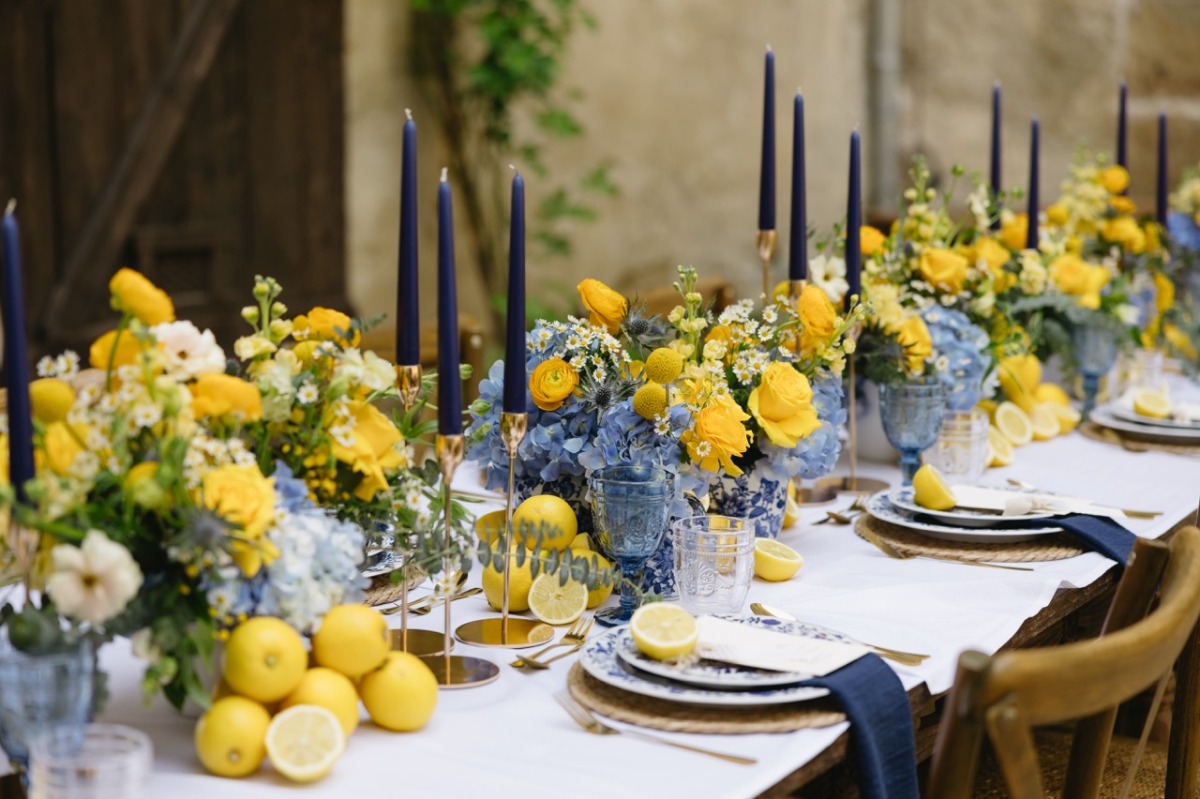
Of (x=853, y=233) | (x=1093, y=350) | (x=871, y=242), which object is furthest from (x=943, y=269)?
(x=1093, y=350)

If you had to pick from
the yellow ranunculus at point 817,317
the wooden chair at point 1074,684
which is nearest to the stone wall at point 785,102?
the yellow ranunculus at point 817,317

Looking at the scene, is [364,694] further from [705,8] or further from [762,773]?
[705,8]

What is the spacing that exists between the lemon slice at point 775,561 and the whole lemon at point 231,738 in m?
0.71

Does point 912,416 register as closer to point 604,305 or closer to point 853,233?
point 853,233

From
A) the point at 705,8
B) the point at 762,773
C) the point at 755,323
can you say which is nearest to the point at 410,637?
the point at 762,773

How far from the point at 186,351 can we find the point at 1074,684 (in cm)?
71

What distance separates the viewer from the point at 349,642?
1.19 metres

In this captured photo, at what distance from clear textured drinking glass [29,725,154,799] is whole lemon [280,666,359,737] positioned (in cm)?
17

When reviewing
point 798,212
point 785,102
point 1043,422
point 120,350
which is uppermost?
point 785,102

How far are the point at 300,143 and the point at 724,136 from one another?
1839 millimetres

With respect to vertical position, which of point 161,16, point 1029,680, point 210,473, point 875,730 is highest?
point 161,16

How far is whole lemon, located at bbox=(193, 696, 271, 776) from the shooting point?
3.67 feet

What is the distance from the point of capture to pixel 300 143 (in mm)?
4137

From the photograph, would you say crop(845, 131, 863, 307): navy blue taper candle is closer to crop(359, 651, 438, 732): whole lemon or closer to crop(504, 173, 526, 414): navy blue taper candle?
crop(504, 173, 526, 414): navy blue taper candle
